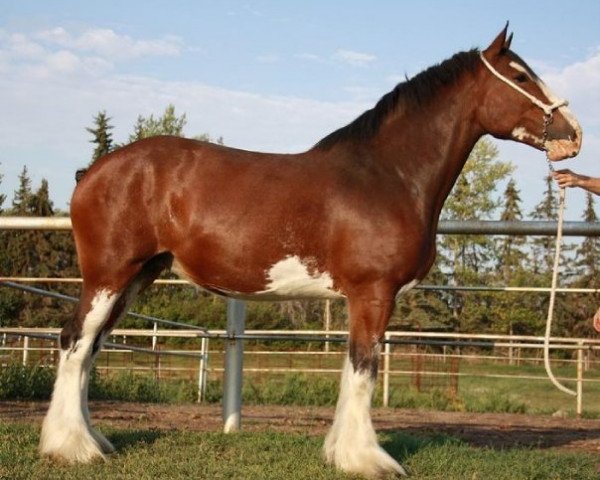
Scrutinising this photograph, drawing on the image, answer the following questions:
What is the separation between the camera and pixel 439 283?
2459cm

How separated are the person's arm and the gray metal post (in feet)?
8.01

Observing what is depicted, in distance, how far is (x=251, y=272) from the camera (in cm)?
442

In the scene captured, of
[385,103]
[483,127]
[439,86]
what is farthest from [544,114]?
[385,103]

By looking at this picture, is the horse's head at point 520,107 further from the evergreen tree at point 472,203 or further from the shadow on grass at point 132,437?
the evergreen tree at point 472,203

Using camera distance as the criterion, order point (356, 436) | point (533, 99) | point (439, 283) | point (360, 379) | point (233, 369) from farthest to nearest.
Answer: point (439, 283), point (233, 369), point (533, 99), point (360, 379), point (356, 436)

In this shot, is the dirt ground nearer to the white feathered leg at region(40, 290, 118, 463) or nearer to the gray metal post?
the gray metal post

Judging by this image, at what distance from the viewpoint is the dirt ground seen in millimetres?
5715

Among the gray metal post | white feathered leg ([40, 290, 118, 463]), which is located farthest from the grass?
the gray metal post

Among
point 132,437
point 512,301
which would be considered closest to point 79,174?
point 132,437

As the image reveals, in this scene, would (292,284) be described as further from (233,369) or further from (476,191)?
(476,191)

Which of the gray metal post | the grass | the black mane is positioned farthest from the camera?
the gray metal post

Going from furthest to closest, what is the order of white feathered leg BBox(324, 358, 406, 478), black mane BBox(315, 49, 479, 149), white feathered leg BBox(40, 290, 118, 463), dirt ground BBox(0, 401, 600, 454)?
1. dirt ground BBox(0, 401, 600, 454)
2. black mane BBox(315, 49, 479, 149)
3. white feathered leg BBox(40, 290, 118, 463)
4. white feathered leg BBox(324, 358, 406, 478)

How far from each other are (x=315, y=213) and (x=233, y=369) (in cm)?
174

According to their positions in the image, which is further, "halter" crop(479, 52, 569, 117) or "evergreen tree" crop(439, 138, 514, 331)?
"evergreen tree" crop(439, 138, 514, 331)
